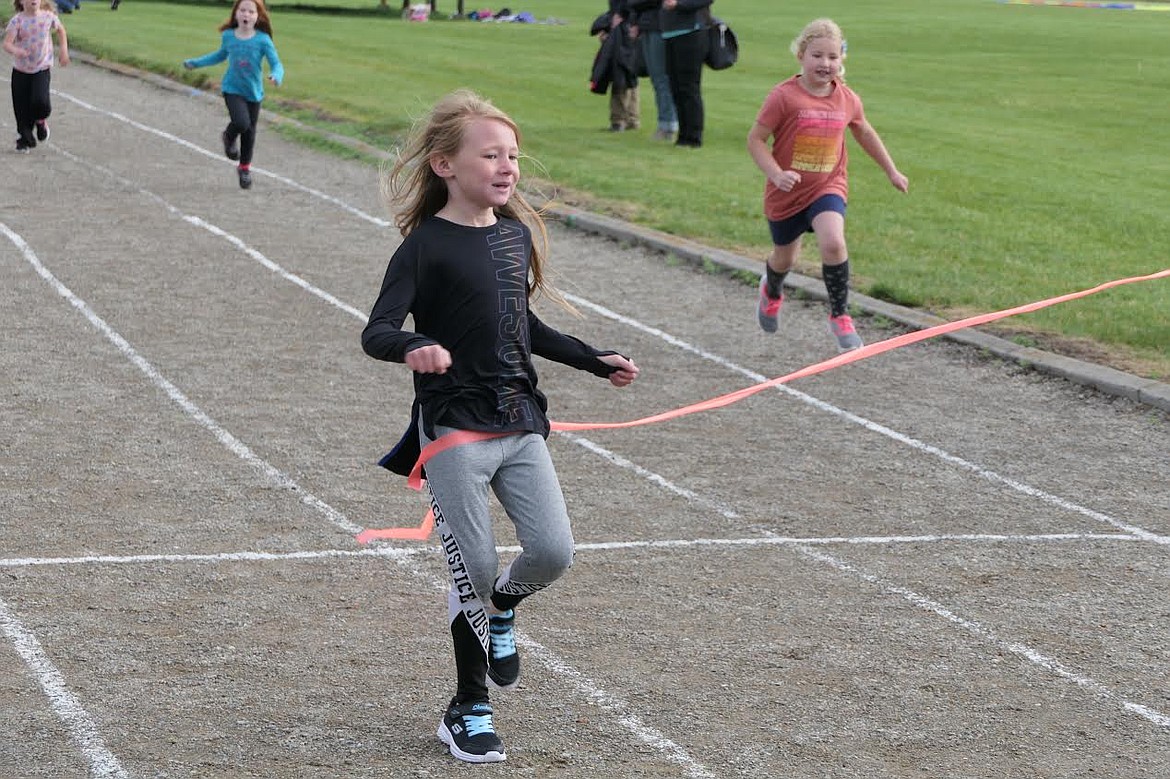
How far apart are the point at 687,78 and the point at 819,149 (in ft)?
31.4

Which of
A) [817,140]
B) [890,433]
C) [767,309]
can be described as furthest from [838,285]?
[890,433]

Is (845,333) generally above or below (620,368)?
below

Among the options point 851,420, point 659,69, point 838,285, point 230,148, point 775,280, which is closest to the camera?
point 851,420

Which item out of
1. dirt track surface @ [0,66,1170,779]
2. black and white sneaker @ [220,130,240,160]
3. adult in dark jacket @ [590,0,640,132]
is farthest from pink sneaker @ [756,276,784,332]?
adult in dark jacket @ [590,0,640,132]

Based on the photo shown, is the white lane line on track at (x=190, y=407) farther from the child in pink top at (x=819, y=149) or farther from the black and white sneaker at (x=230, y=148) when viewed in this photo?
the black and white sneaker at (x=230, y=148)

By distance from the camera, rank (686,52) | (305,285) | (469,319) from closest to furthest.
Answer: (469,319) < (305,285) < (686,52)

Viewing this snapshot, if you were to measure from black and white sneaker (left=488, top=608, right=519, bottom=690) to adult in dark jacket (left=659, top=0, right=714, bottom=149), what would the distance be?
15547mm

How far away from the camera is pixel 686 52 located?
20375 mm

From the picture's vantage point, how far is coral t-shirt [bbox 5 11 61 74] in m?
18.8

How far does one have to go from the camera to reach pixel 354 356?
428 inches

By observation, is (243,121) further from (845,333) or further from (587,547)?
(587,547)

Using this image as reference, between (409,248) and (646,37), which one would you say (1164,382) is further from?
(646,37)

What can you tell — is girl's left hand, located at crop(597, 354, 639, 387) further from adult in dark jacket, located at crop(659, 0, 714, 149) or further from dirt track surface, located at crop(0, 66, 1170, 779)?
adult in dark jacket, located at crop(659, 0, 714, 149)

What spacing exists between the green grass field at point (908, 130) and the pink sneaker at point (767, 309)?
1.34m
